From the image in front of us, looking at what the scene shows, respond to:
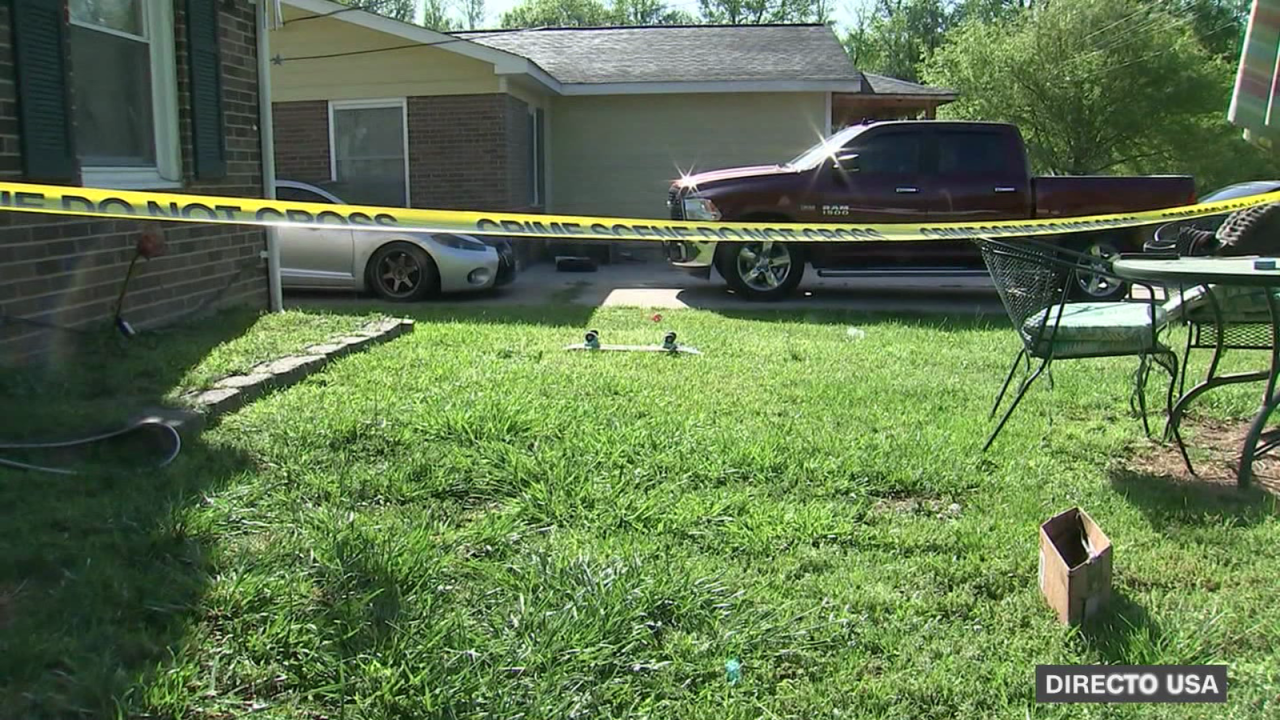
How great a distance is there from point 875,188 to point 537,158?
24.9 feet

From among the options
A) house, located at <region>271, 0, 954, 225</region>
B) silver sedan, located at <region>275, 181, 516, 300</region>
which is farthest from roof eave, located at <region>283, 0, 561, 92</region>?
silver sedan, located at <region>275, 181, 516, 300</region>

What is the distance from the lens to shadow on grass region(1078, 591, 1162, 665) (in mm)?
2527

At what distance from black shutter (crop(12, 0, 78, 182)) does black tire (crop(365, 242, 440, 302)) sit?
15.9ft

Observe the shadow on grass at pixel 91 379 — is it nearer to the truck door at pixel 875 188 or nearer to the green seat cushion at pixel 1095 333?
the green seat cushion at pixel 1095 333

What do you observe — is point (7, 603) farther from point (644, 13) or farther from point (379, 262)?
point (644, 13)

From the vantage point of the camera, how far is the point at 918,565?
10.00 feet

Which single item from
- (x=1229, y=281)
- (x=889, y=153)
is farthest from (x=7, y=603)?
(x=889, y=153)

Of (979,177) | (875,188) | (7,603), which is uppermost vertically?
(979,177)

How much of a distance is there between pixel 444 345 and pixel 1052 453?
12.7 feet

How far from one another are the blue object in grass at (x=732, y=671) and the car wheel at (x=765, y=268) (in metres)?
7.87

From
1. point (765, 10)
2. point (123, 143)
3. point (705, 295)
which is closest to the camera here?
point (123, 143)

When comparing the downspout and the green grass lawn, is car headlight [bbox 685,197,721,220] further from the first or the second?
the green grass lawn

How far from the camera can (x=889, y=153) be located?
10.2 metres

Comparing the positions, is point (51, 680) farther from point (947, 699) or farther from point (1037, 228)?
point (1037, 228)
